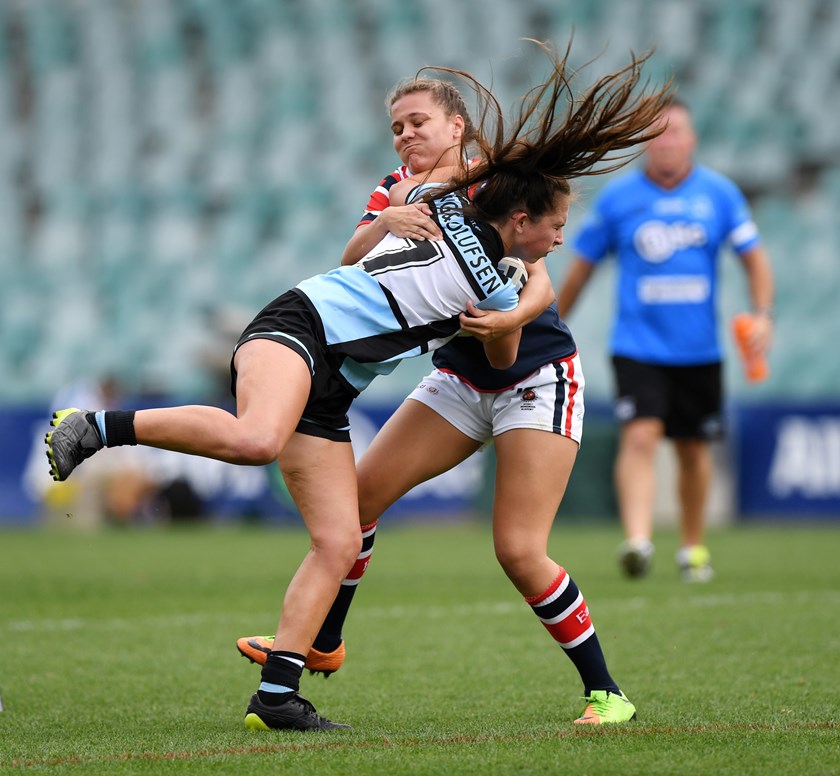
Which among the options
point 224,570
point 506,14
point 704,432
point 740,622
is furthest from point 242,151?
point 740,622

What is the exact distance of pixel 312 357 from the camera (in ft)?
13.2

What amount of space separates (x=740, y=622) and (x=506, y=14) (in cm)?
1385

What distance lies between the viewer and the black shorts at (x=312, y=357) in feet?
13.2

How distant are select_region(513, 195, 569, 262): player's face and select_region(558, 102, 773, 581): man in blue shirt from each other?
399 cm

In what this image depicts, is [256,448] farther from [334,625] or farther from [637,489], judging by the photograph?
[637,489]

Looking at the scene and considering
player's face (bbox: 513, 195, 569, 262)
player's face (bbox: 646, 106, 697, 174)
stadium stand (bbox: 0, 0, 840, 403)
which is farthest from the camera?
stadium stand (bbox: 0, 0, 840, 403)

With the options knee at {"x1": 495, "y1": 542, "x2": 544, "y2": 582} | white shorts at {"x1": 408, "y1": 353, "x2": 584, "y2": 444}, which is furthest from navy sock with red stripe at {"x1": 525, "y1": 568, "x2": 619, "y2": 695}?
white shorts at {"x1": 408, "y1": 353, "x2": 584, "y2": 444}

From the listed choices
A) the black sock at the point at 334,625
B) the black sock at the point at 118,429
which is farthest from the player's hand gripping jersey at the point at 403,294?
the black sock at the point at 334,625

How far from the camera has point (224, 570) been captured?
942 cm

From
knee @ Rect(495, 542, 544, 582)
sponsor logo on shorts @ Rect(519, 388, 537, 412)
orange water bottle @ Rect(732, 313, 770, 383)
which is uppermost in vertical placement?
orange water bottle @ Rect(732, 313, 770, 383)

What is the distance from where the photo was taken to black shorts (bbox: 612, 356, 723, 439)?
323 inches

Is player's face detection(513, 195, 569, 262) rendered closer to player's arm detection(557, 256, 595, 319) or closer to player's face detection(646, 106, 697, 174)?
player's arm detection(557, 256, 595, 319)

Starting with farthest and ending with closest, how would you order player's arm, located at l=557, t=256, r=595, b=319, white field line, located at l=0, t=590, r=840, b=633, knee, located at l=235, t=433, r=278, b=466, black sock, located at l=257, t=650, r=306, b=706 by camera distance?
player's arm, located at l=557, t=256, r=595, b=319, white field line, located at l=0, t=590, r=840, b=633, black sock, located at l=257, t=650, r=306, b=706, knee, located at l=235, t=433, r=278, b=466

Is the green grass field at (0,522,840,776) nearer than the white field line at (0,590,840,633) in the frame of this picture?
Yes
